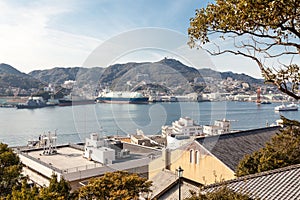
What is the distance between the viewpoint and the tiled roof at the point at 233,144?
7.99 metres

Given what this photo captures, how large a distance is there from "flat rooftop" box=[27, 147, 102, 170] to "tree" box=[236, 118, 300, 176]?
237 inches

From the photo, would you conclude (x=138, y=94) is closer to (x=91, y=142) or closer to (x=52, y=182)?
(x=91, y=142)

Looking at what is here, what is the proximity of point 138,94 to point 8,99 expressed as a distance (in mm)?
54517

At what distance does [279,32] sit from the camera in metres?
3.04

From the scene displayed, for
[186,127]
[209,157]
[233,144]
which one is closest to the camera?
[209,157]

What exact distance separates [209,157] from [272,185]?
4.64 metres

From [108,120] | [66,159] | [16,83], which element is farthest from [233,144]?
[16,83]

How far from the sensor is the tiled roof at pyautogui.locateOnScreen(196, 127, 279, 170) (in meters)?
7.99

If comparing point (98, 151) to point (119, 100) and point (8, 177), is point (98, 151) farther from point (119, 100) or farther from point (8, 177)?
point (8, 177)

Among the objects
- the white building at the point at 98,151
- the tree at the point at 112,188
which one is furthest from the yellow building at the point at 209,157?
the tree at the point at 112,188

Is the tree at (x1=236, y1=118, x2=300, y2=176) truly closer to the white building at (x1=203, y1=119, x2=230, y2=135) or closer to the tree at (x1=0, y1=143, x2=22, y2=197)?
the tree at (x1=0, y1=143, x2=22, y2=197)

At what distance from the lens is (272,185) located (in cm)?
334

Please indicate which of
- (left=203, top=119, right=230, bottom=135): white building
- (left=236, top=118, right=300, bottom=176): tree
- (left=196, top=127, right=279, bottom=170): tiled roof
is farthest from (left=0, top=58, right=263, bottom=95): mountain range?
(left=203, top=119, right=230, bottom=135): white building

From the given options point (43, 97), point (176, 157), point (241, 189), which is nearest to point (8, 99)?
point (43, 97)
